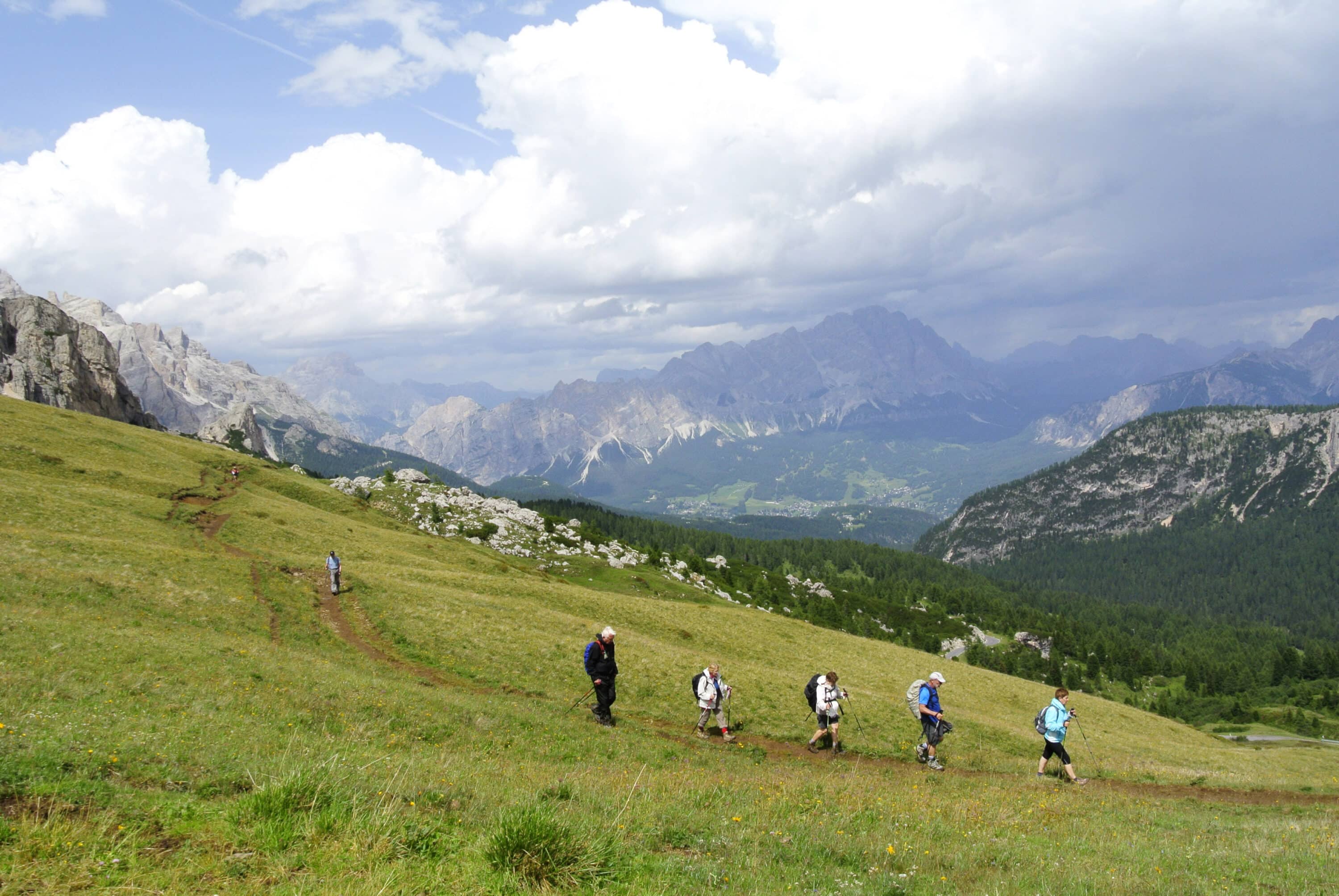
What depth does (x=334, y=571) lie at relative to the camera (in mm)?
42344

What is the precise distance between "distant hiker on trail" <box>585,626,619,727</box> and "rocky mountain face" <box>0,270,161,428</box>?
542 feet

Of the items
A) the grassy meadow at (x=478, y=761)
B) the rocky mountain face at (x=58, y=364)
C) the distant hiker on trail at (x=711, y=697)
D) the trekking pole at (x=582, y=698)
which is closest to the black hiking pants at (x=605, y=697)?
the grassy meadow at (x=478, y=761)

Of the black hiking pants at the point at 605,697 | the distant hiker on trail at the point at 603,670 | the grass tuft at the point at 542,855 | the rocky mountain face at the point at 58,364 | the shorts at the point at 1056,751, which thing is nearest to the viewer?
the grass tuft at the point at 542,855

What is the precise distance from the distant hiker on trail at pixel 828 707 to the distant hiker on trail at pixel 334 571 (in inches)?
1214

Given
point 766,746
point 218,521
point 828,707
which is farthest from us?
point 218,521

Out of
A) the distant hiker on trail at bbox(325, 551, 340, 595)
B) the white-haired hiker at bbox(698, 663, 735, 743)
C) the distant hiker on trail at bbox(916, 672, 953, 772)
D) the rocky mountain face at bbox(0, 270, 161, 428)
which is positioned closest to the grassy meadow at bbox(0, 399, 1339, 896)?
the white-haired hiker at bbox(698, 663, 735, 743)

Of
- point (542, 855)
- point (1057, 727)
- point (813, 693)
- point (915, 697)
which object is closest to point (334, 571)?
point (813, 693)

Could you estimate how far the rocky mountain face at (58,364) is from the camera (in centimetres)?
14262

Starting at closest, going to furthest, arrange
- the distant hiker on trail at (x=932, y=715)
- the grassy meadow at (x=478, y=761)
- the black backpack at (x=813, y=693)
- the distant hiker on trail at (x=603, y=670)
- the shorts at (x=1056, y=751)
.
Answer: the grassy meadow at (x=478, y=761)
the distant hiker on trail at (x=603, y=670)
the shorts at (x=1056, y=751)
the distant hiker on trail at (x=932, y=715)
the black backpack at (x=813, y=693)

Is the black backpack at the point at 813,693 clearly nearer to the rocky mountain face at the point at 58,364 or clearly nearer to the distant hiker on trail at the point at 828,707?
the distant hiker on trail at the point at 828,707

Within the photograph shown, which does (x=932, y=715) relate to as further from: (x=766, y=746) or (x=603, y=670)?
(x=603, y=670)

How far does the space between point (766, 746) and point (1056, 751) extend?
12146mm

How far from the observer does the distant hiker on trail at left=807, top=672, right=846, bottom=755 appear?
28.4m

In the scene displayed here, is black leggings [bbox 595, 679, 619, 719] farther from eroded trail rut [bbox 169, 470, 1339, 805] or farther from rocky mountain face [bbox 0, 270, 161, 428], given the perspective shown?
rocky mountain face [bbox 0, 270, 161, 428]
